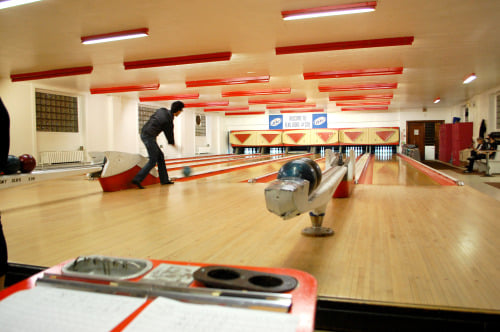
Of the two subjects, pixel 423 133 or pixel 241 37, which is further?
pixel 423 133

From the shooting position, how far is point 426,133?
14.9m

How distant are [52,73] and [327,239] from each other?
23.5ft

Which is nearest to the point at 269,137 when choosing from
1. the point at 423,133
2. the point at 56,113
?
the point at 423,133

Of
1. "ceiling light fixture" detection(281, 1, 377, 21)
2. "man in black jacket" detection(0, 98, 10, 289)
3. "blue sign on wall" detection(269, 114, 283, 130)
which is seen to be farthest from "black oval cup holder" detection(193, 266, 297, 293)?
"blue sign on wall" detection(269, 114, 283, 130)

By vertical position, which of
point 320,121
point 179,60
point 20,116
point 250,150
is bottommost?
point 250,150

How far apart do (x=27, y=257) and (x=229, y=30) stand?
4.07 m

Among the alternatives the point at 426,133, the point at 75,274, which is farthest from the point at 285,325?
the point at 426,133

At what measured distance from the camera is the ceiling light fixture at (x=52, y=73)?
21.9 feet

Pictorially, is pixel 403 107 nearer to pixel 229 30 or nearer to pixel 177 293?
pixel 229 30

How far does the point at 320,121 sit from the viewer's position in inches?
612

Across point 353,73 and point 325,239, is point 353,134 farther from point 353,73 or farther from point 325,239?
point 325,239

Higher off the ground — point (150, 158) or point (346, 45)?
point (346, 45)

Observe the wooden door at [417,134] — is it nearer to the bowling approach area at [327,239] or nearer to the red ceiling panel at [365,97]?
the red ceiling panel at [365,97]

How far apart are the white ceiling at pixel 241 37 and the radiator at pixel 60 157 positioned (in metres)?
1.67
